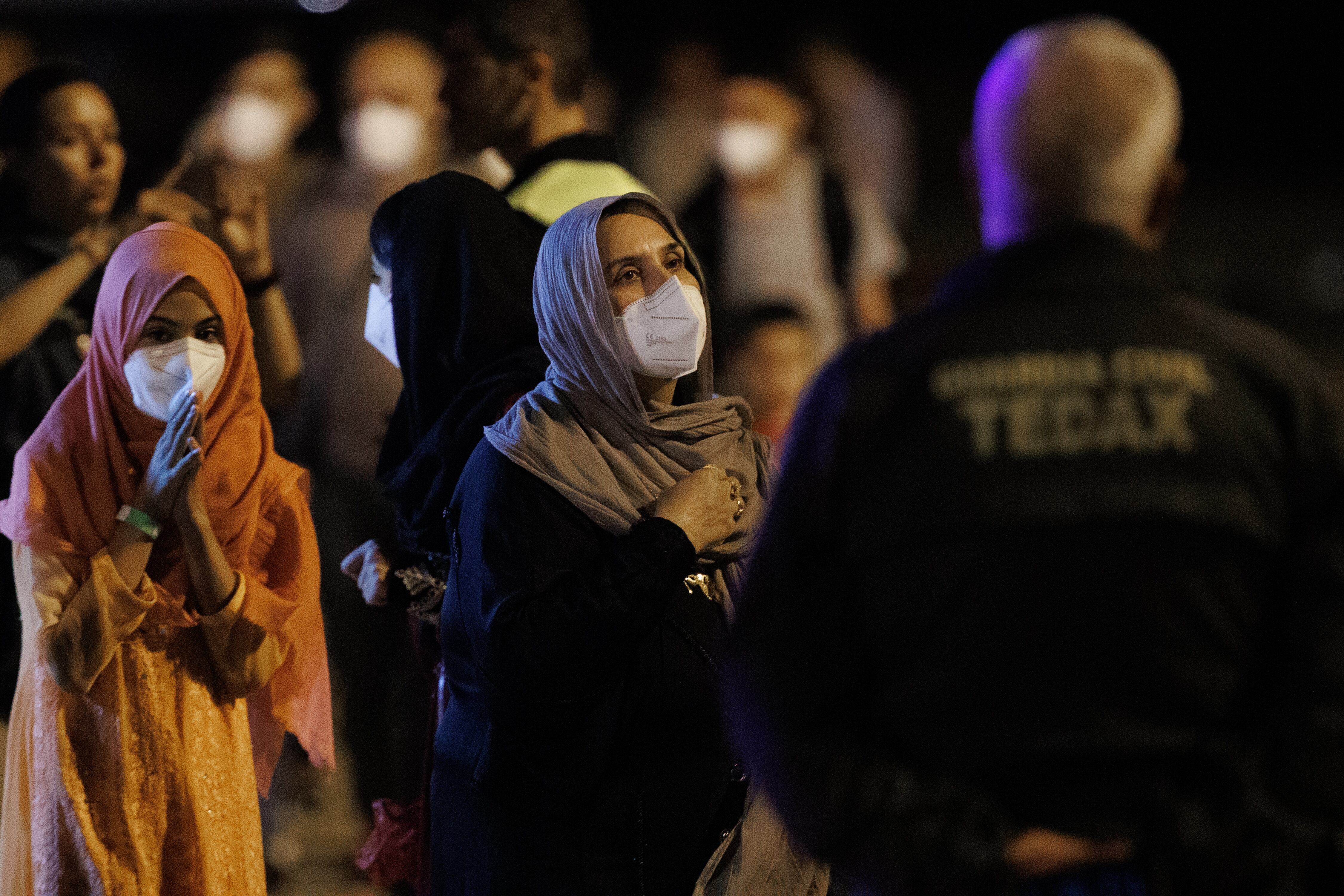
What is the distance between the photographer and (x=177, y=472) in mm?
2457

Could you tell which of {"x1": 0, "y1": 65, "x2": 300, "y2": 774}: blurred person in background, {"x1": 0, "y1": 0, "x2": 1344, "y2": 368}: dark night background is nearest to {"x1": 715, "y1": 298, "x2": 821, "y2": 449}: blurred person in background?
{"x1": 0, "y1": 0, "x2": 1344, "y2": 368}: dark night background

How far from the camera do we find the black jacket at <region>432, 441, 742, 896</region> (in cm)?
209

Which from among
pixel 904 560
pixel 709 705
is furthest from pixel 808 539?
pixel 709 705

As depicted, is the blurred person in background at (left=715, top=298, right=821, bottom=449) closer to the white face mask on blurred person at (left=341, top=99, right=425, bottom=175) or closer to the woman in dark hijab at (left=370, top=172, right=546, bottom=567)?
the white face mask on blurred person at (left=341, top=99, right=425, bottom=175)

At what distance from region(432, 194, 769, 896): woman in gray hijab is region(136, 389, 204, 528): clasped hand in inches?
20.0

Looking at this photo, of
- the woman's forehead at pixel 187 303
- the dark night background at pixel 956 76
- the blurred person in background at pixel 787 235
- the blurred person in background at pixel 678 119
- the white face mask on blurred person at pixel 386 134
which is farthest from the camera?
the blurred person in background at pixel 678 119

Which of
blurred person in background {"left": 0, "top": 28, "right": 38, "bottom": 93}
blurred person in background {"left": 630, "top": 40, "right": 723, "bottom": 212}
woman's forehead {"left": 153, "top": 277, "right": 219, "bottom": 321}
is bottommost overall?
woman's forehead {"left": 153, "top": 277, "right": 219, "bottom": 321}

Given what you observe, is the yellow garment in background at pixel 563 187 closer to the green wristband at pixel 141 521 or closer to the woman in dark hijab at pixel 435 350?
the woman in dark hijab at pixel 435 350

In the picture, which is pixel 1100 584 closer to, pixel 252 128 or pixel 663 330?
pixel 663 330

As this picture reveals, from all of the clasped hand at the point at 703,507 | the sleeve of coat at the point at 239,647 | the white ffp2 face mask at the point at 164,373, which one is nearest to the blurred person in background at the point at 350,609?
the sleeve of coat at the point at 239,647

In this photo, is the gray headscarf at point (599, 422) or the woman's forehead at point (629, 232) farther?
the woman's forehead at point (629, 232)

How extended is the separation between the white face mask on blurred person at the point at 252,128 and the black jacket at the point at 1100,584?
3.87 m

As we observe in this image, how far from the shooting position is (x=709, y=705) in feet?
7.50

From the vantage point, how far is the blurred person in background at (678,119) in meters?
6.35
